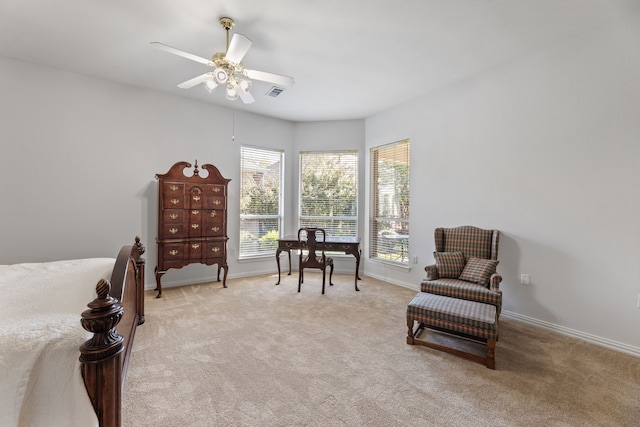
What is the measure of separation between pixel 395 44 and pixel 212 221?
3162 millimetres

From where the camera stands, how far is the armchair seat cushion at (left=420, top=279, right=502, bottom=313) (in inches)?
103

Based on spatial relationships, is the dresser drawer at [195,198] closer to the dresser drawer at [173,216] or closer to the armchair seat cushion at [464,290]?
the dresser drawer at [173,216]

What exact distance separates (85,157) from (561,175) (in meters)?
5.42

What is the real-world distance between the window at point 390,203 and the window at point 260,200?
172cm

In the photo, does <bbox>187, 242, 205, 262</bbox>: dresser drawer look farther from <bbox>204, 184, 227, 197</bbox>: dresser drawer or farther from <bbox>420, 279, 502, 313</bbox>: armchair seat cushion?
<bbox>420, 279, 502, 313</bbox>: armchair seat cushion

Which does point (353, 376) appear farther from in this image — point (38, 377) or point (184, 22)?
point (184, 22)

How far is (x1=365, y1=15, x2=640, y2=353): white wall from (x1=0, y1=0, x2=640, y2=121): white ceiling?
273 millimetres

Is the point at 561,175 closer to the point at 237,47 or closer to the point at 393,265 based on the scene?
the point at 393,265

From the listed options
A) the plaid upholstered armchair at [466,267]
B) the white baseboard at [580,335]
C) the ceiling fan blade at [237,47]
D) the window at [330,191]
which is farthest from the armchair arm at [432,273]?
the ceiling fan blade at [237,47]

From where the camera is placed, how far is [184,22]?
2518mm

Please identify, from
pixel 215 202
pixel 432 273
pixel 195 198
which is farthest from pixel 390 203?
pixel 195 198

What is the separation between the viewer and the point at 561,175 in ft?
9.32

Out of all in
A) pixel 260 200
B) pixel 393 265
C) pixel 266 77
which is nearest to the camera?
pixel 266 77

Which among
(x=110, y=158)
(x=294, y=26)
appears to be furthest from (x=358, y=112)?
(x=110, y=158)
